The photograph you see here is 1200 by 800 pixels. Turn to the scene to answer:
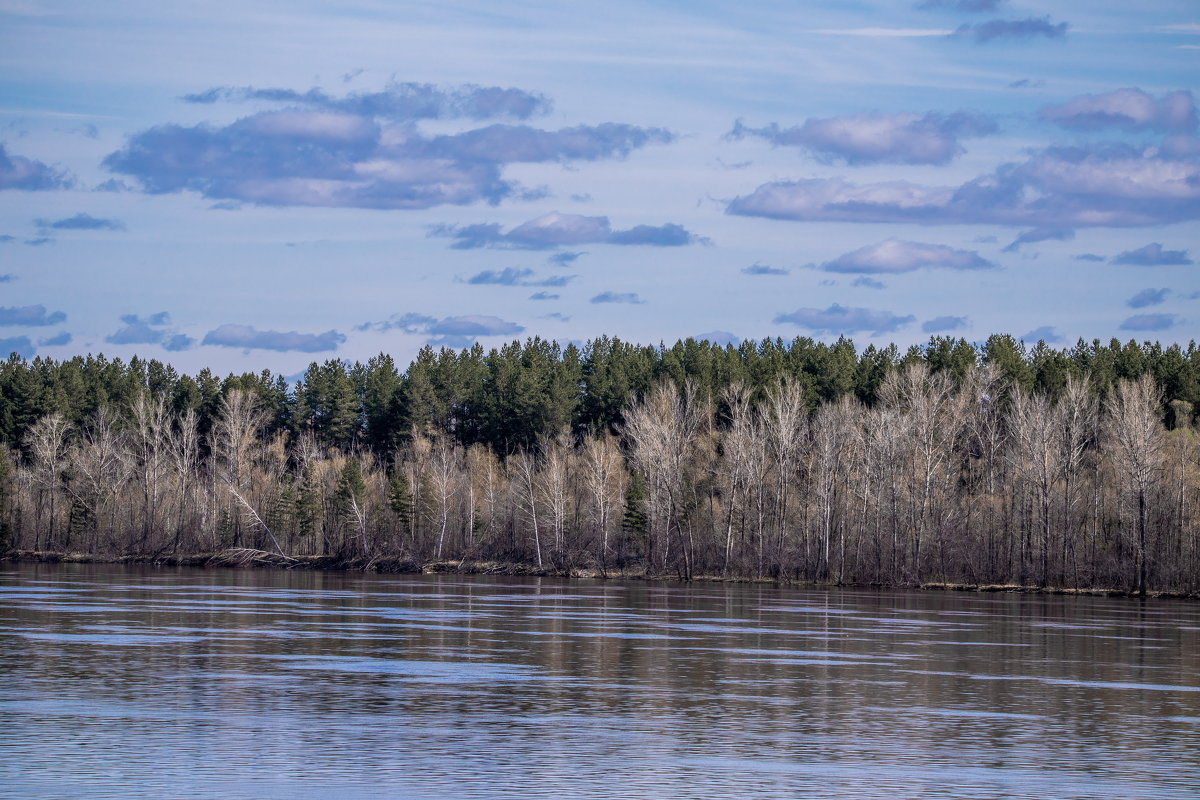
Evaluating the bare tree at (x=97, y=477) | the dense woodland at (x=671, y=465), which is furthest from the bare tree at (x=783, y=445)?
the bare tree at (x=97, y=477)

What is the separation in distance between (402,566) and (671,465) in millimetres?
23740

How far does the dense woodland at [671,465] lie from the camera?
9194 cm

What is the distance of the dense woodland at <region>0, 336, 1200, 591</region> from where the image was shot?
302 ft

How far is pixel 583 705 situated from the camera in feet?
98.7

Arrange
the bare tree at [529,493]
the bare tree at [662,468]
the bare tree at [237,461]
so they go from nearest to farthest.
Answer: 1. the bare tree at [662,468]
2. the bare tree at [529,493]
3. the bare tree at [237,461]

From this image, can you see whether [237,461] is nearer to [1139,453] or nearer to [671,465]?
[671,465]

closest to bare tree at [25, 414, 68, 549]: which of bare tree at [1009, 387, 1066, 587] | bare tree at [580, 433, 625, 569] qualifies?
bare tree at [580, 433, 625, 569]

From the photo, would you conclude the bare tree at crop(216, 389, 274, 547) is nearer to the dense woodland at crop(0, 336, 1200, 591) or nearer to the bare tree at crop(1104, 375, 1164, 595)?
the dense woodland at crop(0, 336, 1200, 591)

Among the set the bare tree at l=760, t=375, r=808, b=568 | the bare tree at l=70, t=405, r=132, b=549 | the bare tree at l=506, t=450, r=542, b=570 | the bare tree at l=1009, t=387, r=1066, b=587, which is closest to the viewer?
the bare tree at l=1009, t=387, r=1066, b=587

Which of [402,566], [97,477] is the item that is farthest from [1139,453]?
[97,477]

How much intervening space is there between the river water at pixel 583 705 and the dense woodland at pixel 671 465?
3400 centimetres

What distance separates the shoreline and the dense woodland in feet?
3.09

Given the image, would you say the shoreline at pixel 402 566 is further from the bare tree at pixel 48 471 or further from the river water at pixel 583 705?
the river water at pixel 583 705

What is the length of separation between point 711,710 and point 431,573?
7824 centimetres
